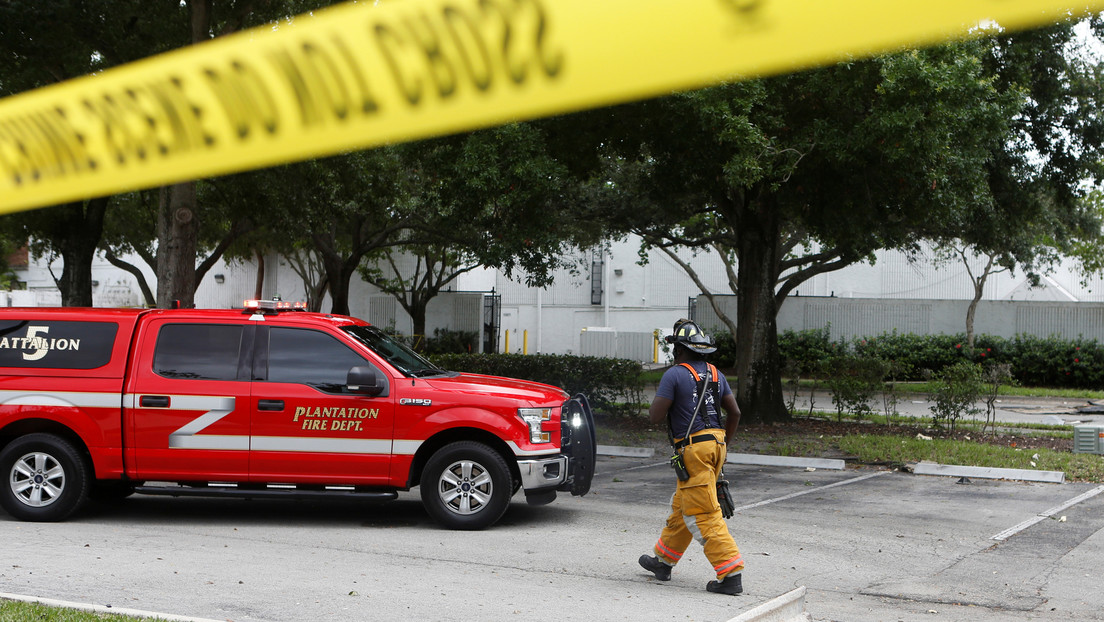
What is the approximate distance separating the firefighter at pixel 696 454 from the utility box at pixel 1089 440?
909 centimetres

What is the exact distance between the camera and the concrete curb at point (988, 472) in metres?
11.3

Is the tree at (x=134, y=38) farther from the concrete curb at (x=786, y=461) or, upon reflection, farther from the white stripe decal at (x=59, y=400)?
the concrete curb at (x=786, y=461)

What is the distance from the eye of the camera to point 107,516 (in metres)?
8.79

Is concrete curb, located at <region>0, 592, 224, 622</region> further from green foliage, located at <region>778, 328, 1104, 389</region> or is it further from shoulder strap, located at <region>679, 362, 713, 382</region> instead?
green foliage, located at <region>778, 328, 1104, 389</region>

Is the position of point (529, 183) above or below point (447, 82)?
above

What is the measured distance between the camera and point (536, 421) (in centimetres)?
828

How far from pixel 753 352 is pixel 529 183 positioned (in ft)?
19.2

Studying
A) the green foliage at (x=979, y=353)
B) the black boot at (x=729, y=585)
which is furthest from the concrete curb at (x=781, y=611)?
the green foliage at (x=979, y=353)

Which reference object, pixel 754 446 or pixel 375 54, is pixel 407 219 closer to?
pixel 754 446

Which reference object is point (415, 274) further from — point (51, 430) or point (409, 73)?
point (409, 73)

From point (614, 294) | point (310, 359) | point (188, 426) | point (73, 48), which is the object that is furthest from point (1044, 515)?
point (614, 294)

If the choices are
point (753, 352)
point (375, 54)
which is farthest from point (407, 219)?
point (375, 54)

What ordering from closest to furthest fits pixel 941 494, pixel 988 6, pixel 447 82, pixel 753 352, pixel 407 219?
1. pixel 988 6
2. pixel 447 82
3. pixel 941 494
4. pixel 753 352
5. pixel 407 219

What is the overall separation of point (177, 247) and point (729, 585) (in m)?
11.6
